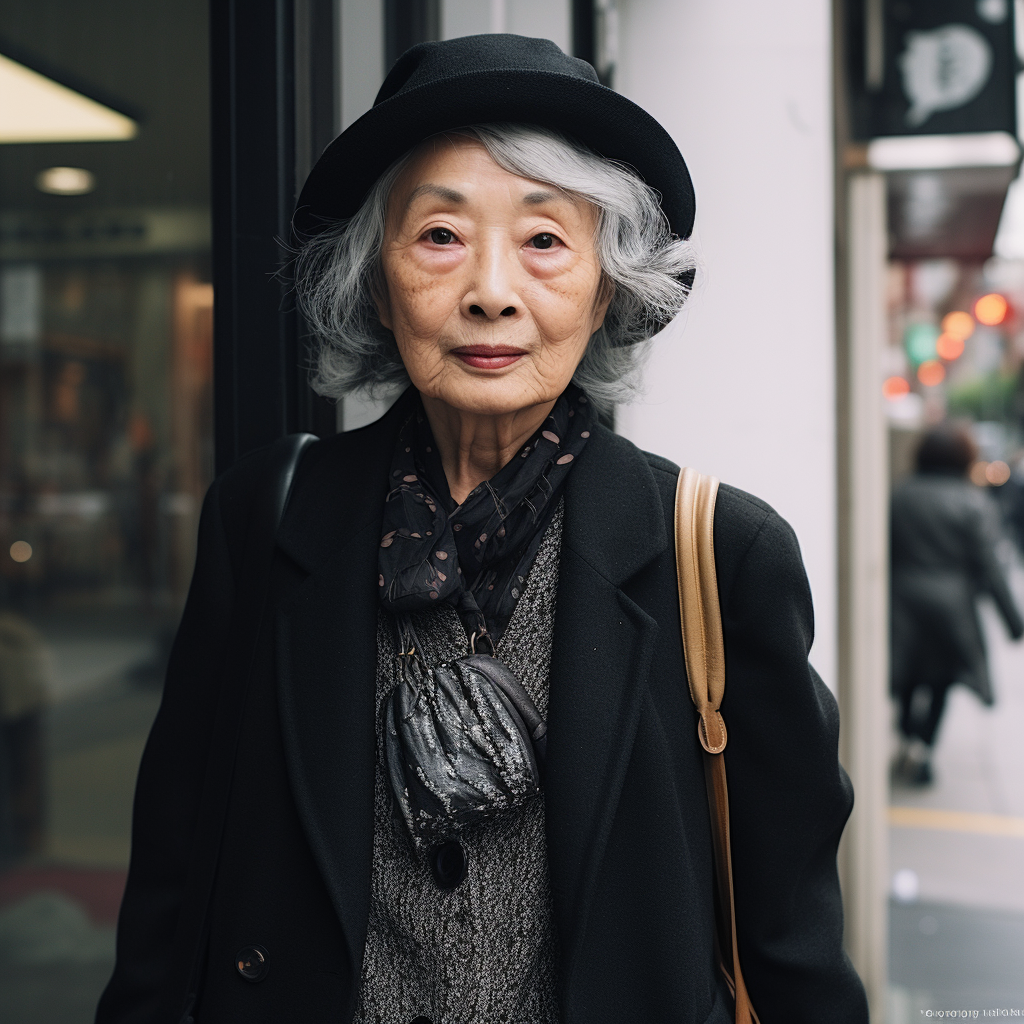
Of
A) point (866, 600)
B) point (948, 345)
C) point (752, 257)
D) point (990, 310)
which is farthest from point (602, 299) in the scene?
point (948, 345)

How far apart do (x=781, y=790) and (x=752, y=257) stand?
1592mm

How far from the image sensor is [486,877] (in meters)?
1.35

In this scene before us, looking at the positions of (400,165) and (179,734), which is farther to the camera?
(179,734)

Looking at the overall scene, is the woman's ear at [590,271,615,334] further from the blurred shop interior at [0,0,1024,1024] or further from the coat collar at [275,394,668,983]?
the blurred shop interior at [0,0,1024,1024]

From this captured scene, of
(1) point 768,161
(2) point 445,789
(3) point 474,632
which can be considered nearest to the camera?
(2) point 445,789

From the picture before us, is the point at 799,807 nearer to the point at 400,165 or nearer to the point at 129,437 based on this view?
the point at 400,165

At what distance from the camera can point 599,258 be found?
1404 millimetres

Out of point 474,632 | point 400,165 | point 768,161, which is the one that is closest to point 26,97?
point 768,161

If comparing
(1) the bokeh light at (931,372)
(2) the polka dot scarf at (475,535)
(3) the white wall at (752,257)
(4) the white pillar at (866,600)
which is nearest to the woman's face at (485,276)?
(2) the polka dot scarf at (475,535)

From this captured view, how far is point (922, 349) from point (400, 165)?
17819 millimetres

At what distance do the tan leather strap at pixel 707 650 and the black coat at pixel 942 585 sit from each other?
199 inches

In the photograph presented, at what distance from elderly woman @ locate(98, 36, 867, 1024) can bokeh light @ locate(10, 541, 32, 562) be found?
459cm

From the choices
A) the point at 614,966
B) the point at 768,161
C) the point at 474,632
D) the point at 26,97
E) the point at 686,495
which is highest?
the point at 26,97

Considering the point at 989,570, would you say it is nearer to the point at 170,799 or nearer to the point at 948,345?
the point at 170,799
